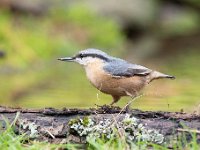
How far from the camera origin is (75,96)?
1389cm

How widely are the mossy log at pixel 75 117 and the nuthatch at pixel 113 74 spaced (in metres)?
0.83

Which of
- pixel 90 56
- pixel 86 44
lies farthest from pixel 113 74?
pixel 86 44

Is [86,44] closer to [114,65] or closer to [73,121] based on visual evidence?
[114,65]

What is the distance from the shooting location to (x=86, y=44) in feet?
69.8

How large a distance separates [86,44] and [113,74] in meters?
12.7

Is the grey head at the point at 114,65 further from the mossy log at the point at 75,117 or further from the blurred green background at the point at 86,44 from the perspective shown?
the blurred green background at the point at 86,44

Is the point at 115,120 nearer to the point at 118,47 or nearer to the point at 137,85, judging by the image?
the point at 137,85

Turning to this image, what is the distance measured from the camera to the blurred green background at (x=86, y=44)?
14.0 meters

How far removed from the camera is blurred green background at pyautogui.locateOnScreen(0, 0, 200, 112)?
14.0 m

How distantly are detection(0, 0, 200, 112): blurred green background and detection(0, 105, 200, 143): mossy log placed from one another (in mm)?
3445

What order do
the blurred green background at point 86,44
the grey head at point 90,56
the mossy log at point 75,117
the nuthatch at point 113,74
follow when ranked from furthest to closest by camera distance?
1. the blurred green background at point 86,44
2. the grey head at point 90,56
3. the nuthatch at point 113,74
4. the mossy log at point 75,117

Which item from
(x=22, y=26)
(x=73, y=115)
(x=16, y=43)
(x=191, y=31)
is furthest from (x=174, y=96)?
(x=191, y=31)

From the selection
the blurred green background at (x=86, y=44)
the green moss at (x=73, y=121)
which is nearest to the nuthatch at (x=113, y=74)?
the green moss at (x=73, y=121)

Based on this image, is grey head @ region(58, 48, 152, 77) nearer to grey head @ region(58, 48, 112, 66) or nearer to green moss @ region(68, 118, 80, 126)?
grey head @ region(58, 48, 112, 66)
